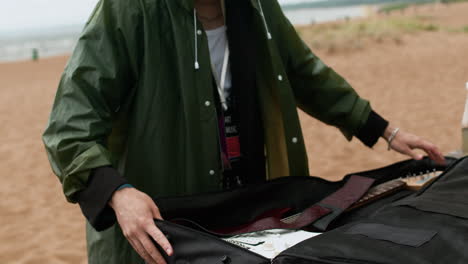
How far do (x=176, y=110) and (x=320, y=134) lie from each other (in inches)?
221

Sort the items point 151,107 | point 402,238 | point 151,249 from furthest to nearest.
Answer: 1. point 151,107
2. point 151,249
3. point 402,238

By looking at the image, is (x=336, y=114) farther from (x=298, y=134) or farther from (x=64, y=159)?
(x=64, y=159)

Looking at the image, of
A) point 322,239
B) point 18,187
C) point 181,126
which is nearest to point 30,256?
point 18,187

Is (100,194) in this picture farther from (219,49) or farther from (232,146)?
(219,49)

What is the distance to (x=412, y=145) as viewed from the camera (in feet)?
6.06

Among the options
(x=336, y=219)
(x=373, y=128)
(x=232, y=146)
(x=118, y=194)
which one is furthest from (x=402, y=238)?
(x=373, y=128)

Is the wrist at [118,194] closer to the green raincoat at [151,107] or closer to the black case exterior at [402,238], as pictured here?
the green raincoat at [151,107]

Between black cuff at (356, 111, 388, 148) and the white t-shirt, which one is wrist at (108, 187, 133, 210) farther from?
black cuff at (356, 111, 388, 148)

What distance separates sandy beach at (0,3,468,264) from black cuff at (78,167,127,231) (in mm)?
2812

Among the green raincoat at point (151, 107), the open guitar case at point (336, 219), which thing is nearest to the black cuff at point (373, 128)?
the open guitar case at point (336, 219)

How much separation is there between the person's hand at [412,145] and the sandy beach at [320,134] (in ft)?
9.00

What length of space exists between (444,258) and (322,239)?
23 centimetres

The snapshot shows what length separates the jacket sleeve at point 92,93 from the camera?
132 cm

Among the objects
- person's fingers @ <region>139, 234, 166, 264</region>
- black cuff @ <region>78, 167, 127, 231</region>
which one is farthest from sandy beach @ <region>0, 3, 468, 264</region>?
person's fingers @ <region>139, 234, 166, 264</region>
